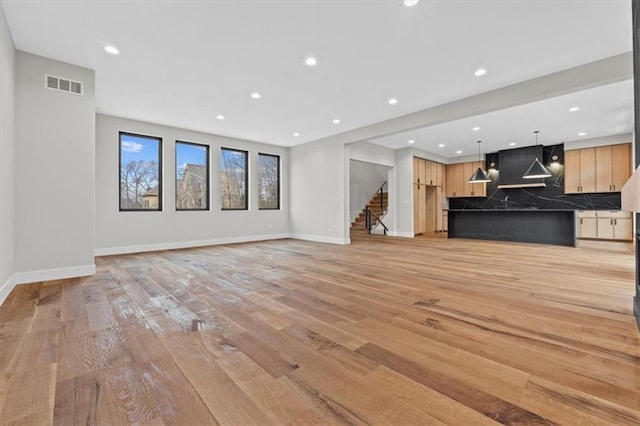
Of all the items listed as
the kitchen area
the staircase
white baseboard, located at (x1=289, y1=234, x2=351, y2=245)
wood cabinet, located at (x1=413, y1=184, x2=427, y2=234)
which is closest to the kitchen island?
the kitchen area

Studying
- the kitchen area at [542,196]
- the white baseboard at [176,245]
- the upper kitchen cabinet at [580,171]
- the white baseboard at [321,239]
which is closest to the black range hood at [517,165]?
the kitchen area at [542,196]

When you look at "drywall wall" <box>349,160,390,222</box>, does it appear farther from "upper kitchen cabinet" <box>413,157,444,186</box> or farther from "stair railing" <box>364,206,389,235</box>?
"upper kitchen cabinet" <box>413,157,444,186</box>

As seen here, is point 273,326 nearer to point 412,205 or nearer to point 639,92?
point 639,92

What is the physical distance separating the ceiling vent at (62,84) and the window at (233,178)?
12.0 ft

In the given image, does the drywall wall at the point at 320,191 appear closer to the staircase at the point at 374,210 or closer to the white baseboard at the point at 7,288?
the staircase at the point at 374,210

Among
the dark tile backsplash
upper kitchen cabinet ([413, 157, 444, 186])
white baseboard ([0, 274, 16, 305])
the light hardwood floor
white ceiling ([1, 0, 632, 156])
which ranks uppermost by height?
white ceiling ([1, 0, 632, 156])

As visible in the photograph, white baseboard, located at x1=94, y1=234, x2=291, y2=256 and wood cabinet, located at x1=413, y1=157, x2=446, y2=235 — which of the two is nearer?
white baseboard, located at x1=94, y1=234, x2=291, y2=256

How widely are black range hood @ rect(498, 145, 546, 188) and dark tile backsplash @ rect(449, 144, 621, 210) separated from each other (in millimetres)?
277

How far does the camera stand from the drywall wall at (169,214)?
18.6 ft

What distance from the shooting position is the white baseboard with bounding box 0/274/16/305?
9.15ft

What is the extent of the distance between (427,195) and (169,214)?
881 cm

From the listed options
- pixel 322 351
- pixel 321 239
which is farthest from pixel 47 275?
pixel 321 239

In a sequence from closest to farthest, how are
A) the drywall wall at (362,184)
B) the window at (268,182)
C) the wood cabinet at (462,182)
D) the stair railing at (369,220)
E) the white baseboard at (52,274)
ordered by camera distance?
the white baseboard at (52,274) → the window at (268,182) → the wood cabinet at (462,182) → the stair railing at (369,220) → the drywall wall at (362,184)

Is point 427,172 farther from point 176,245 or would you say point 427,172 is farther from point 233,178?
point 176,245
